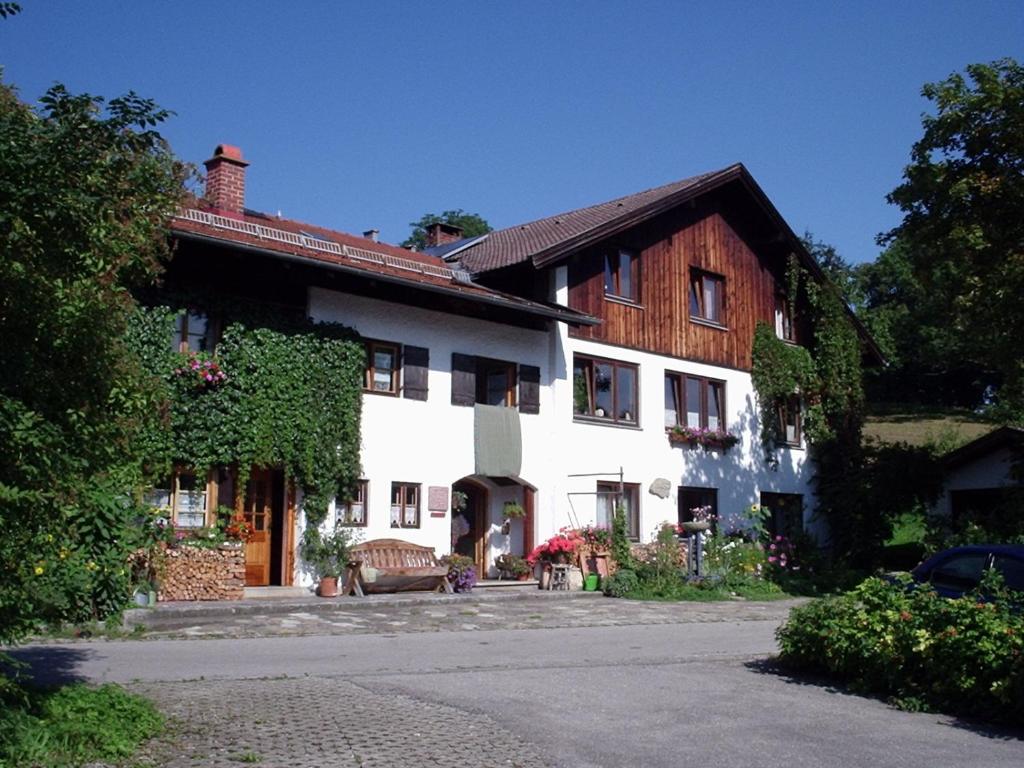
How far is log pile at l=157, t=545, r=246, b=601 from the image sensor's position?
17.4m

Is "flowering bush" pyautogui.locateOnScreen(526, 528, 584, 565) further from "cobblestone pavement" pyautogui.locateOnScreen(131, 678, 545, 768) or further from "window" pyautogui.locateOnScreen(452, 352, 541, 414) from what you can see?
"cobblestone pavement" pyautogui.locateOnScreen(131, 678, 545, 768)

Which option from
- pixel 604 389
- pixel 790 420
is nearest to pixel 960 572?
pixel 604 389

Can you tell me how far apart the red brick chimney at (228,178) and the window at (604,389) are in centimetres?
777

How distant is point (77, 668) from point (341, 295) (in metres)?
10.6

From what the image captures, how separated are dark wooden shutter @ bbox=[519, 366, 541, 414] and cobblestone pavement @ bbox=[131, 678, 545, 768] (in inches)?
542

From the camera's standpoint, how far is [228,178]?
22.8 metres

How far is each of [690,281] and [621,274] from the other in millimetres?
2447

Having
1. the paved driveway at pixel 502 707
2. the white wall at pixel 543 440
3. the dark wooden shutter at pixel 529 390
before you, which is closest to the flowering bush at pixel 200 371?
A: the white wall at pixel 543 440

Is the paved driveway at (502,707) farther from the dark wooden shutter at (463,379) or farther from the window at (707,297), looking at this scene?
the window at (707,297)

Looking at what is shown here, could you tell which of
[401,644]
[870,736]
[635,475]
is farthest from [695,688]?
[635,475]

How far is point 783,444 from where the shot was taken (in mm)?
29016

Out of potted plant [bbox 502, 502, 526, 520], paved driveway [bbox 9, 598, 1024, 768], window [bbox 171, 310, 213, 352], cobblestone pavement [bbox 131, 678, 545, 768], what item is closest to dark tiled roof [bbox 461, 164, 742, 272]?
potted plant [bbox 502, 502, 526, 520]

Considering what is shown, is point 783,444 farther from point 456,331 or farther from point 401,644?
point 401,644

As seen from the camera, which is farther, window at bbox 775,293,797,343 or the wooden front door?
window at bbox 775,293,797,343
